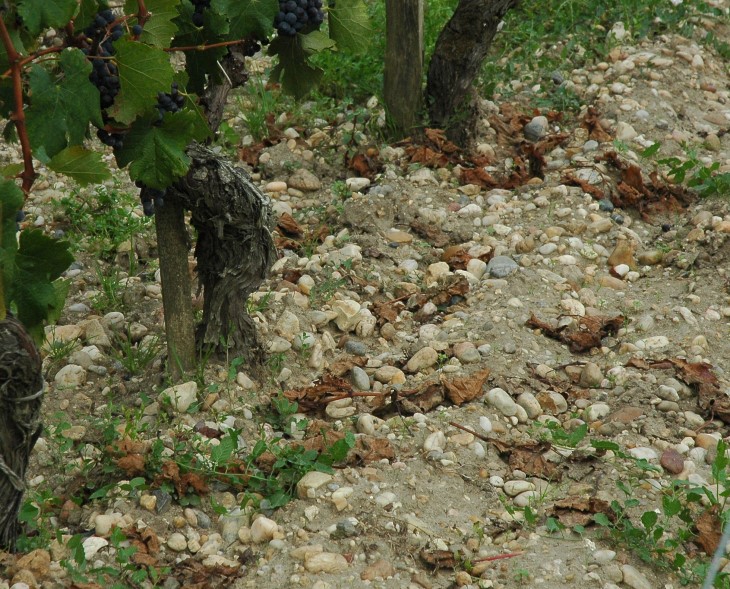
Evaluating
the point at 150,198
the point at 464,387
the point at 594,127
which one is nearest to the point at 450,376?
the point at 464,387

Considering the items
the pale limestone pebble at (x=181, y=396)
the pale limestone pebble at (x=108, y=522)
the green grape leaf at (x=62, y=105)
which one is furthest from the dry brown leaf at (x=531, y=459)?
the green grape leaf at (x=62, y=105)

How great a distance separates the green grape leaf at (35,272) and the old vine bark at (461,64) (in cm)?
314

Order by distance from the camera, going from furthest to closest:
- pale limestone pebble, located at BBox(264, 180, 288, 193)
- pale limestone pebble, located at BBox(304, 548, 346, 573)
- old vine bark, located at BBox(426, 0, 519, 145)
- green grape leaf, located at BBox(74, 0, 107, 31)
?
pale limestone pebble, located at BBox(264, 180, 288, 193)
old vine bark, located at BBox(426, 0, 519, 145)
pale limestone pebble, located at BBox(304, 548, 346, 573)
green grape leaf, located at BBox(74, 0, 107, 31)

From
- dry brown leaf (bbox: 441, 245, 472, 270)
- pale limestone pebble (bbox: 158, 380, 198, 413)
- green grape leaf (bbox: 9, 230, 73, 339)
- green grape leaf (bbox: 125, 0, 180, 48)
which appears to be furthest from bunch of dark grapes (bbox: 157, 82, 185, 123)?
dry brown leaf (bbox: 441, 245, 472, 270)

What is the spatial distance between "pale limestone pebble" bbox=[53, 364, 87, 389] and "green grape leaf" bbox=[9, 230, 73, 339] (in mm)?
1033

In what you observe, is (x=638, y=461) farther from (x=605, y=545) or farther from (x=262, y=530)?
(x=262, y=530)

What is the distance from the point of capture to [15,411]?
8.50ft

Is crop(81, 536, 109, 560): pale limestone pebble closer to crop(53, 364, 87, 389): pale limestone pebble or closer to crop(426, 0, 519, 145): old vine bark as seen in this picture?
crop(53, 364, 87, 389): pale limestone pebble

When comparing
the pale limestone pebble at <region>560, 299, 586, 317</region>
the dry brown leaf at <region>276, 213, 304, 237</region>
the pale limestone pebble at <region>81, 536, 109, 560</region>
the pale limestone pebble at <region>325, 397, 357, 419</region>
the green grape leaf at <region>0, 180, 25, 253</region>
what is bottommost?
the pale limestone pebble at <region>81, 536, 109, 560</region>

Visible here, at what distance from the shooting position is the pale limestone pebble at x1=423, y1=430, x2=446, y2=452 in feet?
11.0

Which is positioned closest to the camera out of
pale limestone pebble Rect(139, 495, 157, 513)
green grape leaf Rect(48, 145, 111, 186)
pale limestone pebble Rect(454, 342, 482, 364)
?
green grape leaf Rect(48, 145, 111, 186)

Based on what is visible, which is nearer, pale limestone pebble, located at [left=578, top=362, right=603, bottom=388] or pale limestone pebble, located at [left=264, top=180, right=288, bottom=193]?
pale limestone pebble, located at [left=578, top=362, right=603, bottom=388]

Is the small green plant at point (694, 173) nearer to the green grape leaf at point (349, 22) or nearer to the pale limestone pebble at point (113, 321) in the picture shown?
the green grape leaf at point (349, 22)

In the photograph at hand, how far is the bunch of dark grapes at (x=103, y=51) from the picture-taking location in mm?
2605
